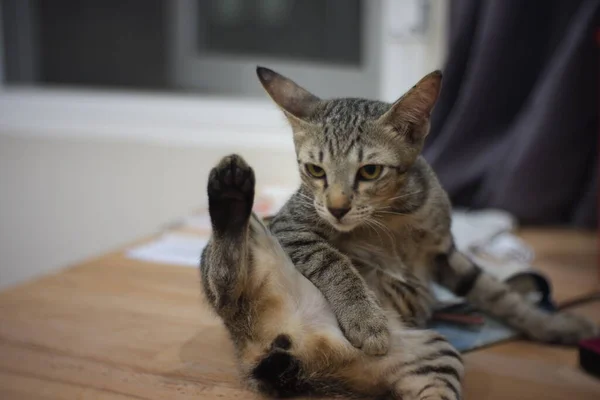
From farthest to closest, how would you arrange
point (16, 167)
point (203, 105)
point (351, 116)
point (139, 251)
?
point (16, 167)
point (203, 105)
point (139, 251)
point (351, 116)

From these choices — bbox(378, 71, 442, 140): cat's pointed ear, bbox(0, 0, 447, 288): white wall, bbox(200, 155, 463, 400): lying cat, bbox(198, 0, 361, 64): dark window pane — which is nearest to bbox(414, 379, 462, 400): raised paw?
bbox(200, 155, 463, 400): lying cat

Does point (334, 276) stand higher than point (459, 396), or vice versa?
point (334, 276)

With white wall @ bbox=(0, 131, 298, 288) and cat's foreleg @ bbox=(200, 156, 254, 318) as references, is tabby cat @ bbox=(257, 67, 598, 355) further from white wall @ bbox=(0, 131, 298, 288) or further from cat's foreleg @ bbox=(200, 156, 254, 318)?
white wall @ bbox=(0, 131, 298, 288)

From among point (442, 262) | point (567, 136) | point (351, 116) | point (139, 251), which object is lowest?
point (139, 251)

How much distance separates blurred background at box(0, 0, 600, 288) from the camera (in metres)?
1.63

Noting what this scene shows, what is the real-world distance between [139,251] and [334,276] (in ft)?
2.47

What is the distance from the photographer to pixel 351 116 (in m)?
0.97

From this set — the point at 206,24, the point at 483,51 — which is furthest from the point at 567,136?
the point at 206,24

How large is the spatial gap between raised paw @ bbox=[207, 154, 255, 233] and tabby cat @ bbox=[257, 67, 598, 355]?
12cm

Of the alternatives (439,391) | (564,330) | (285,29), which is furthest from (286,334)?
(285,29)

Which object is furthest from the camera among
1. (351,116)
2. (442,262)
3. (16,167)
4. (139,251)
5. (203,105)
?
(16,167)

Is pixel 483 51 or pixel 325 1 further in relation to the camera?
pixel 325 1

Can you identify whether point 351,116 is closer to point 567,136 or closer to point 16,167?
point 567,136

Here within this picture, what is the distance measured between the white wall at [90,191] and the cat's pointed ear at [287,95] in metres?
0.97
